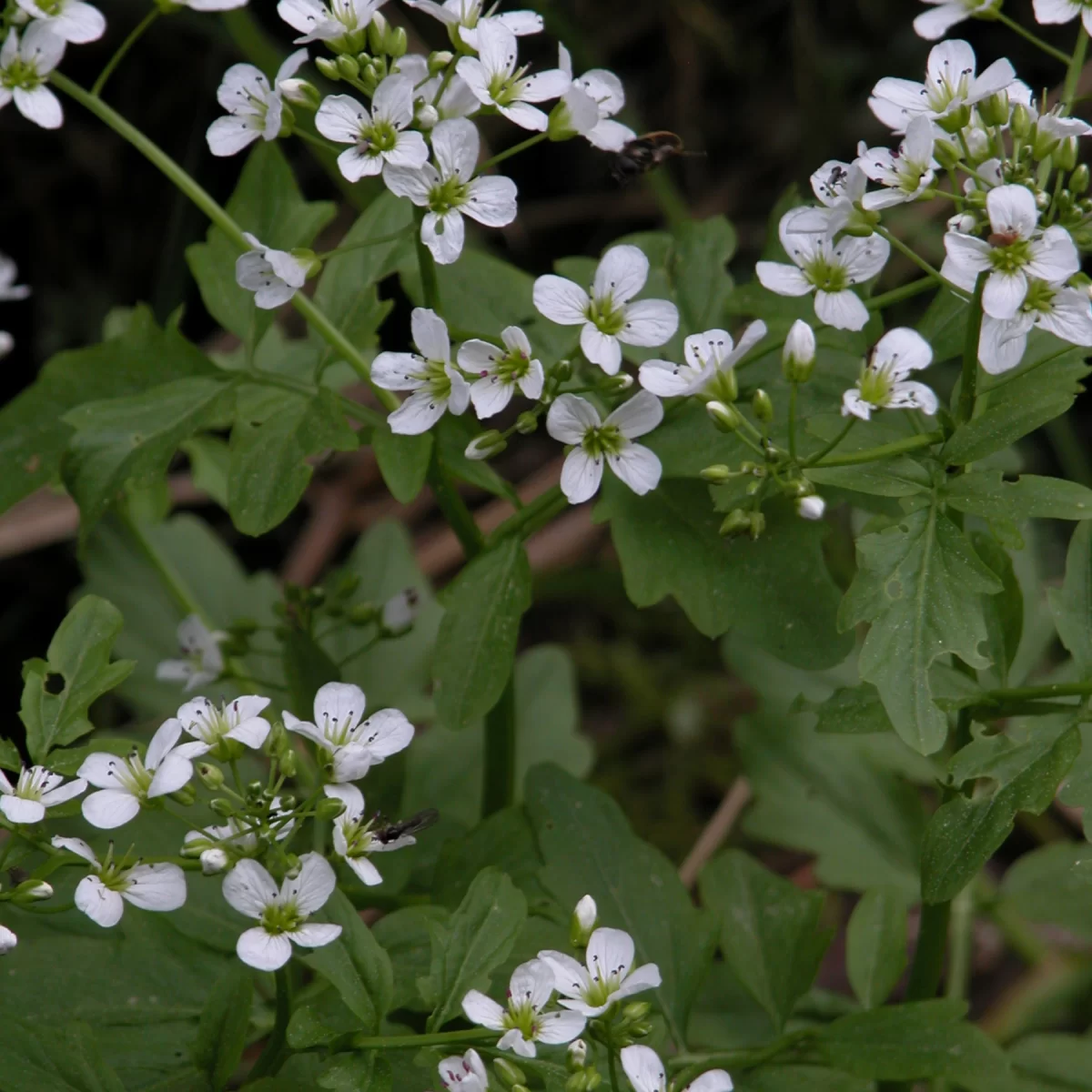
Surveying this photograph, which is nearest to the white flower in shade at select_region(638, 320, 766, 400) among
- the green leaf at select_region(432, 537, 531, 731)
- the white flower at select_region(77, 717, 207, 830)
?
the green leaf at select_region(432, 537, 531, 731)

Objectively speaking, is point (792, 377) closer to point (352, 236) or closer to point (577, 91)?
point (577, 91)

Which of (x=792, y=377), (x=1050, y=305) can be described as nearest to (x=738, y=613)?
(x=792, y=377)

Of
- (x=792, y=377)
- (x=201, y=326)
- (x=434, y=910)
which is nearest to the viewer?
(x=792, y=377)

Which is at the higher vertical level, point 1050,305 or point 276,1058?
point 1050,305

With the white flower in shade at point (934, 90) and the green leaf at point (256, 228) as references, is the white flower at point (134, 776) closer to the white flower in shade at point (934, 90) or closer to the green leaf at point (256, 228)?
the green leaf at point (256, 228)

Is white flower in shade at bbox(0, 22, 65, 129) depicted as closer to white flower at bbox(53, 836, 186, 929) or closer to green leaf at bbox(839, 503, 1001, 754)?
white flower at bbox(53, 836, 186, 929)

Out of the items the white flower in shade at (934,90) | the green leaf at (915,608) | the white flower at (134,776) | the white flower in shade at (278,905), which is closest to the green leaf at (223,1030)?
the white flower in shade at (278,905)
